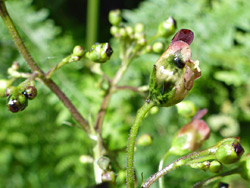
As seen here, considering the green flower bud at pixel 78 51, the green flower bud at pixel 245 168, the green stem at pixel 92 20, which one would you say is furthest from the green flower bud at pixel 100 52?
the green stem at pixel 92 20

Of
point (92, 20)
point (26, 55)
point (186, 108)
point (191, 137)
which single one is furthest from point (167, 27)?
point (92, 20)

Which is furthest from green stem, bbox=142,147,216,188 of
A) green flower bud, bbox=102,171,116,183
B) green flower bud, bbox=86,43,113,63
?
green flower bud, bbox=86,43,113,63

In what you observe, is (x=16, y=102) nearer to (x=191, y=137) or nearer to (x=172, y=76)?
(x=172, y=76)

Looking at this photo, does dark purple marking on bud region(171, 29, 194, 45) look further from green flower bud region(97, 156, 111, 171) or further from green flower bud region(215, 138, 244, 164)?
green flower bud region(97, 156, 111, 171)

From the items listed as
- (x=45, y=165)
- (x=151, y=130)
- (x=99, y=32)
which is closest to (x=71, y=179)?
(x=45, y=165)

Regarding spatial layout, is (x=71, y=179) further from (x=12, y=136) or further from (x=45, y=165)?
(x=12, y=136)

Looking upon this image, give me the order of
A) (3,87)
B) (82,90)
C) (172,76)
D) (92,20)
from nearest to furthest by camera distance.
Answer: (172,76)
(3,87)
(82,90)
(92,20)
